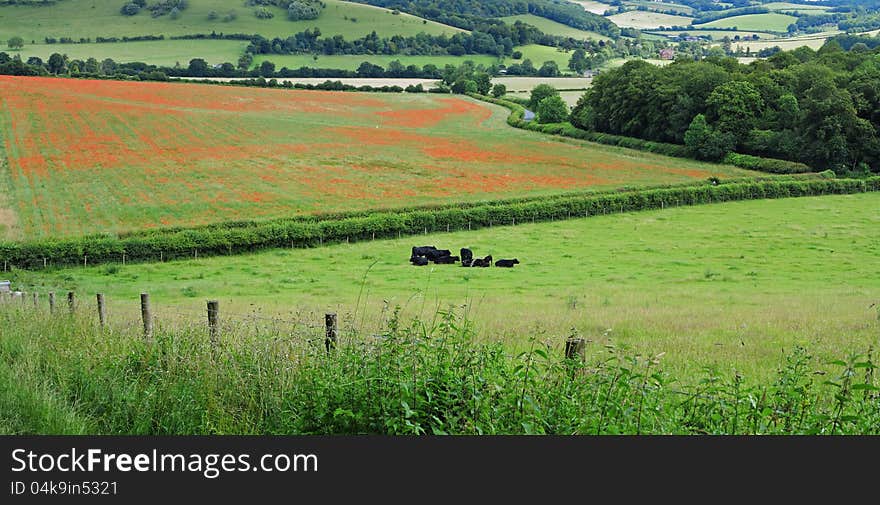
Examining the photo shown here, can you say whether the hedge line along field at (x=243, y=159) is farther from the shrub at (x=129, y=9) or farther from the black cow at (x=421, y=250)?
the shrub at (x=129, y=9)

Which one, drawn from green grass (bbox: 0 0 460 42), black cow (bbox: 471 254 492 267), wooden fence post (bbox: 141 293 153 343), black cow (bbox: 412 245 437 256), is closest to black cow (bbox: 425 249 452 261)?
black cow (bbox: 412 245 437 256)

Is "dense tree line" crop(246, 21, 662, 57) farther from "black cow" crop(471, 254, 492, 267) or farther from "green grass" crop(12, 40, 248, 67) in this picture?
"black cow" crop(471, 254, 492, 267)

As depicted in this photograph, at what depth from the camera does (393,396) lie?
28.1ft

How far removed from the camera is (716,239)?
162 ft

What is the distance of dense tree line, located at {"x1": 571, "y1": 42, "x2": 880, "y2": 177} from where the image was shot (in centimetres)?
7750

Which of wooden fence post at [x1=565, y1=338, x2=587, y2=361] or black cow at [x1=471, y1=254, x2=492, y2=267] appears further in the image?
black cow at [x1=471, y1=254, x2=492, y2=267]


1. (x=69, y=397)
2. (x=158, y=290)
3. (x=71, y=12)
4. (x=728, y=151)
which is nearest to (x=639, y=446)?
(x=69, y=397)

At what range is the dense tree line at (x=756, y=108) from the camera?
7750 cm

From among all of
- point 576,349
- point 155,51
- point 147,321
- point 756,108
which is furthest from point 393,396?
point 155,51

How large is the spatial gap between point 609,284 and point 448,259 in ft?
29.6

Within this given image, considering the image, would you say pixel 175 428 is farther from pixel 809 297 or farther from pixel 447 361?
pixel 809 297

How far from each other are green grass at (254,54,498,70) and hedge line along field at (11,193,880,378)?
118 meters

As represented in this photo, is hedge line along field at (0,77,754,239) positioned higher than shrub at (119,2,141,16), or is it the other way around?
shrub at (119,2,141,16)

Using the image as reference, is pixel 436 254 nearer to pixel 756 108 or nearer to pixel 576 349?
pixel 576 349
